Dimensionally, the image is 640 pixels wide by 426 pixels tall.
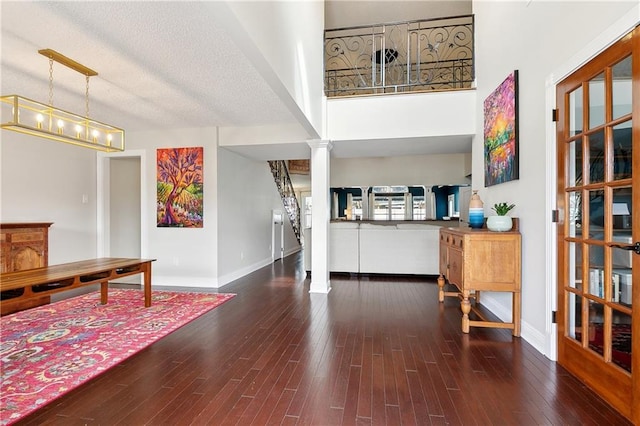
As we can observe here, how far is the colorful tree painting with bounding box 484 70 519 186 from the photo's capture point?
3047 mm

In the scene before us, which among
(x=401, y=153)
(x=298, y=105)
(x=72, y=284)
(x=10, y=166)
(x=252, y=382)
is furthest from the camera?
(x=401, y=153)

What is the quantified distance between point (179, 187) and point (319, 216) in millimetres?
2436

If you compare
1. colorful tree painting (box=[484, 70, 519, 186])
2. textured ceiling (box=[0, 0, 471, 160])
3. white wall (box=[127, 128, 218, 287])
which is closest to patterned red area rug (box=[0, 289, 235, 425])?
white wall (box=[127, 128, 218, 287])

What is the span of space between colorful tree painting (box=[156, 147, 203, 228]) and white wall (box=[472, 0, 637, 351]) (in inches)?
174

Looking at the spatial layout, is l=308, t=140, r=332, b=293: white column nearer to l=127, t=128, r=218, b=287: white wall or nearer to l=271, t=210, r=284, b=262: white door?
l=127, t=128, r=218, b=287: white wall

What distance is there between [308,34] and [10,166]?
431 cm

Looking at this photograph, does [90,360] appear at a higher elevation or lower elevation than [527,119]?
lower

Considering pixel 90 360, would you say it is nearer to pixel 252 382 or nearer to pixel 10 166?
pixel 252 382

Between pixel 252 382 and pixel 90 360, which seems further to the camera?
pixel 90 360

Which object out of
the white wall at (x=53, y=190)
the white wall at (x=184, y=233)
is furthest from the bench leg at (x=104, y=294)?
the white wall at (x=53, y=190)

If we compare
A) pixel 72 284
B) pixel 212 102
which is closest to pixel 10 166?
pixel 72 284

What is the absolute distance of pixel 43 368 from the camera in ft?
7.52

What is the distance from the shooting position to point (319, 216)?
4750mm

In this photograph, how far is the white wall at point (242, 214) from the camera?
204 inches
